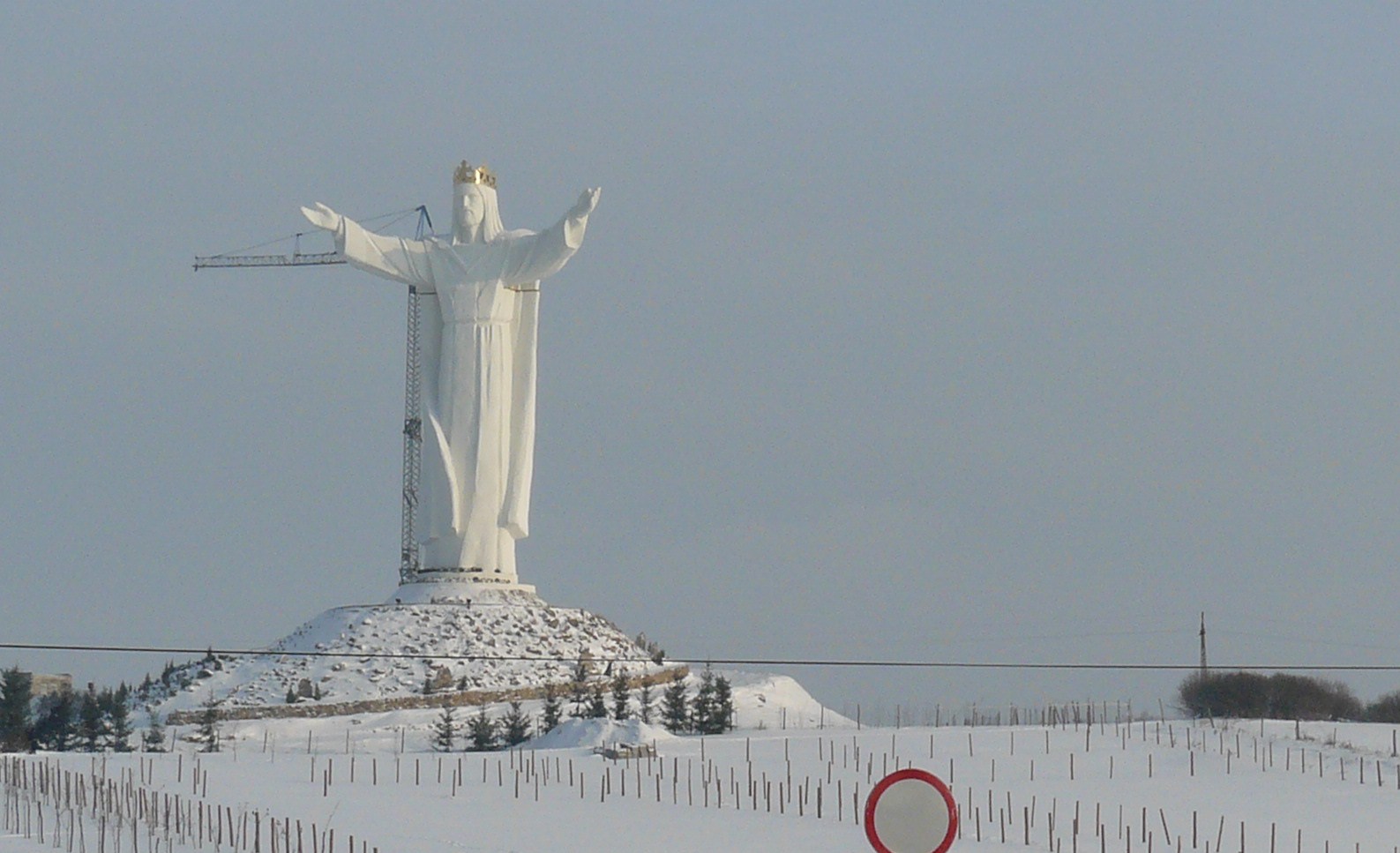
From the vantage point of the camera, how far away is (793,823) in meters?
28.3

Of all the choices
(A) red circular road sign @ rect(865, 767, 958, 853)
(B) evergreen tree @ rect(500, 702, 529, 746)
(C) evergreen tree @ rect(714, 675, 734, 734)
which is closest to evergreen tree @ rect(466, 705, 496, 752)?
(B) evergreen tree @ rect(500, 702, 529, 746)

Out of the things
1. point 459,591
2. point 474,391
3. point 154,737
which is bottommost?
point 154,737

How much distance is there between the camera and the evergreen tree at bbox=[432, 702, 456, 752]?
127ft

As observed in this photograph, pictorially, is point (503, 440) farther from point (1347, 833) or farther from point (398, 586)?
point (1347, 833)

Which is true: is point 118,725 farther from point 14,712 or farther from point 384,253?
point 384,253

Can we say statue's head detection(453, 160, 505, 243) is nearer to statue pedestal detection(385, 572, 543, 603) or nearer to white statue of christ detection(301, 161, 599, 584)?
white statue of christ detection(301, 161, 599, 584)

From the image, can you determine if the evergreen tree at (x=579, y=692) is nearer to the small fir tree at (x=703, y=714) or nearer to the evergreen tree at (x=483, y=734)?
the evergreen tree at (x=483, y=734)

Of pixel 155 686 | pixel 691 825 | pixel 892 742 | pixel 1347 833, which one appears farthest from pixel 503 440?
pixel 1347 833

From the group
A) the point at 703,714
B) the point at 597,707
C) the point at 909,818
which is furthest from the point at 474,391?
the point at 909,818

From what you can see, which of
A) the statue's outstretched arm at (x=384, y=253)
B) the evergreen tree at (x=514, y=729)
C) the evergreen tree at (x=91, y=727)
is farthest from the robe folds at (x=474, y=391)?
the evergreen tree at (x=91, y=727)

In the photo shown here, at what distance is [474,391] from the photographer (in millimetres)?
45531

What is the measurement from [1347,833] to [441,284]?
23.6 m

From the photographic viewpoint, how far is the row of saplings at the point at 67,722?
40.1 meters

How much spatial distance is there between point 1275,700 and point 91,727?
2767cm
